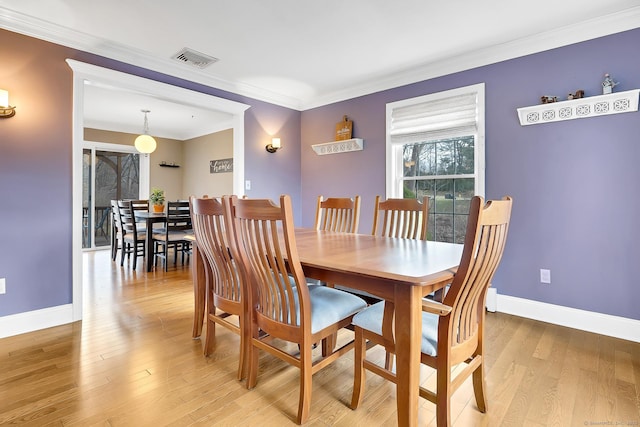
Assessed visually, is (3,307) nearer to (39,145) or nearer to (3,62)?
(39,145)

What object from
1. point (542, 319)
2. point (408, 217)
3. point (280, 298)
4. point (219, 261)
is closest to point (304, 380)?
point (280, 298)

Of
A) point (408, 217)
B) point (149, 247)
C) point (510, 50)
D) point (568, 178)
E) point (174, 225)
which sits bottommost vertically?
point (149, 247)

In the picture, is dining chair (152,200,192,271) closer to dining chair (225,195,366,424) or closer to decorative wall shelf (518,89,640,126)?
dining chair (225,195,366,424)

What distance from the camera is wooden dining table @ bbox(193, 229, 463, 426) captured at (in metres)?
1.25

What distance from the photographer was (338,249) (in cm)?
181

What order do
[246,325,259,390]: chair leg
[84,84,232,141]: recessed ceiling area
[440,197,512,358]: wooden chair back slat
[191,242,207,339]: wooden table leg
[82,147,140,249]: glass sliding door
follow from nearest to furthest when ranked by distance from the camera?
[440,197,512,358]: wooden chair back slat → [246,325,259,390]: chair leg → [191,242,207,339]: wooden table leg → [84,84,232,141]: recessed ceiling area → [82,147,140,249]: glass sliding door

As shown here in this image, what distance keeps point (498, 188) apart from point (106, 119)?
6.46m

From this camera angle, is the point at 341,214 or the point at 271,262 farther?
the point at 341,214

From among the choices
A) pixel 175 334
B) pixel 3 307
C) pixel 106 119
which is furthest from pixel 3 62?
pixel 106 119

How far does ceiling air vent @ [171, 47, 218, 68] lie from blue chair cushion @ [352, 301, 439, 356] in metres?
2.90

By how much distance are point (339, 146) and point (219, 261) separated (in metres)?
2.74

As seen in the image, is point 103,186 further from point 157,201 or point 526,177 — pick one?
point 526,177

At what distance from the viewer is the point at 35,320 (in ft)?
8.57

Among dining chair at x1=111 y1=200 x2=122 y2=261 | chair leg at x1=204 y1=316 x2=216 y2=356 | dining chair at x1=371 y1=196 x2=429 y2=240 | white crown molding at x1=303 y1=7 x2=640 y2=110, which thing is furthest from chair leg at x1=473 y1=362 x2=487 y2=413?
dining chair at x1=111 y1=200 x2=122 y2=261
